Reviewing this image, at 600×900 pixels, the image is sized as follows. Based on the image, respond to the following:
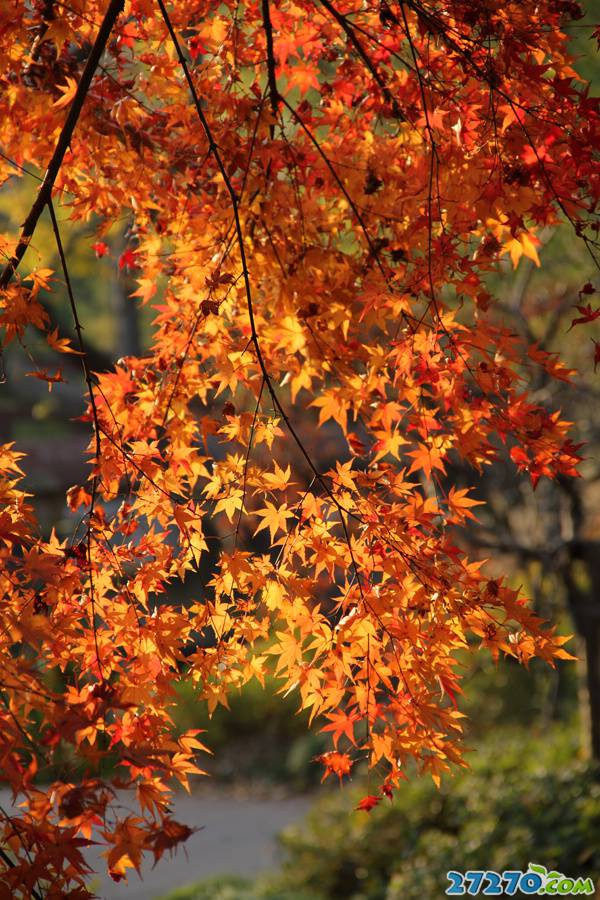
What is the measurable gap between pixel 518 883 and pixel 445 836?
0.66 m

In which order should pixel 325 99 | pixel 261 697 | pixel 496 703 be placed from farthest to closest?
1. pixel 261 697
2. pixel 496 703
3. pixel 325 99

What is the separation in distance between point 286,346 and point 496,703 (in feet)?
18.7

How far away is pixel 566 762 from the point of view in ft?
18.4

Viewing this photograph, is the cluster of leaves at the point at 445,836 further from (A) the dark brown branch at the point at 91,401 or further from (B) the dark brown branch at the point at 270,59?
(B) the dark brown branch at the point at 270,59

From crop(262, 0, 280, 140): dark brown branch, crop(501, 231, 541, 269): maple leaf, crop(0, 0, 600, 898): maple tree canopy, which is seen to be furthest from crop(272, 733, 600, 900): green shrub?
crop(262, 0, 280, 140): dark brown branch

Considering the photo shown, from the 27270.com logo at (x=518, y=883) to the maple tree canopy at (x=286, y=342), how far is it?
2.23 metres

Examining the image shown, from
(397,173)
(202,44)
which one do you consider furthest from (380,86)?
(202,44)

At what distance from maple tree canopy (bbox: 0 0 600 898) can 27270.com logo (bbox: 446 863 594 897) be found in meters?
2.23

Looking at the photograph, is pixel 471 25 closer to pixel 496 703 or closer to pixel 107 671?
pixel 107 671

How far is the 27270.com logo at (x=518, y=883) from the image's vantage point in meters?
4.16

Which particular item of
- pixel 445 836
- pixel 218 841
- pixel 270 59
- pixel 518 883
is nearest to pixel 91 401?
pixel 270 59

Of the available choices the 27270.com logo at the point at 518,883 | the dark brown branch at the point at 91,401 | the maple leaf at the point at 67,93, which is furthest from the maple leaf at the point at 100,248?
the 27270.com logo at the point at 518,883

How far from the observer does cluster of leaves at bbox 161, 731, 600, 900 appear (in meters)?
4.54

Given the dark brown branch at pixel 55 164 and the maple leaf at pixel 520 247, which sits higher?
the dark brown branch at pixel 55 164
